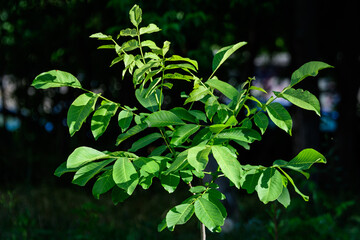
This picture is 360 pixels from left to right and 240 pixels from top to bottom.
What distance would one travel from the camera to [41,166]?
8.80 meters

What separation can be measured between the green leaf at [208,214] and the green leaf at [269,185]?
19 centimetres

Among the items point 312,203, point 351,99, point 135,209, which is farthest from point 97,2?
point 351,99

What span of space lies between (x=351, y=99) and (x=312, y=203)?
9.05ft

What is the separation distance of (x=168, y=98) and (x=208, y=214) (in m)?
4.59

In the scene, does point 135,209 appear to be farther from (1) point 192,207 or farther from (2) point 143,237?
(1) point 192,207

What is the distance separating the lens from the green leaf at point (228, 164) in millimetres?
1628

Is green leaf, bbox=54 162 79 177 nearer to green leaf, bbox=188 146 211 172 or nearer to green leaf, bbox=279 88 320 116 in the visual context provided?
green leaf, bbox=188 146 211 172

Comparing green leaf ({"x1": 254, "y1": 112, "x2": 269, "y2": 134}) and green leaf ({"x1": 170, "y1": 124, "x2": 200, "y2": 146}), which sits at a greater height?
green leaf ({"x1": 170, "y1": 124, "x2": 200, "y2": 146})

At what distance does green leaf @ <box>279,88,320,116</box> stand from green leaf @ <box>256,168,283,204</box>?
31cm

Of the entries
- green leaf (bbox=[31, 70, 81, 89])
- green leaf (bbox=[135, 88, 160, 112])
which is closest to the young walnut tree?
green leaf (bbox=[31, 70, 81, 89])

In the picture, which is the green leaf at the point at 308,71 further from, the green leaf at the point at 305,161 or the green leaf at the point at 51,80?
the green leaf at the point at 51,80

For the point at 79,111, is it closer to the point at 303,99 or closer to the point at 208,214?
the point at 208,214

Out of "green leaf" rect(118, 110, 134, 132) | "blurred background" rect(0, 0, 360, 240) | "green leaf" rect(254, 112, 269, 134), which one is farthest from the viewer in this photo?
"blurred background" rect(0, 0, 360, 240)

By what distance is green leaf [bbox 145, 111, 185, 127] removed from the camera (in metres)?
1.82
